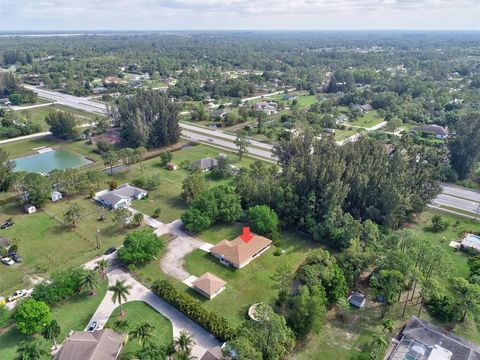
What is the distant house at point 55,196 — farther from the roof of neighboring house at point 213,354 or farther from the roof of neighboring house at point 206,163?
the roof of neighboring house at point 213,354

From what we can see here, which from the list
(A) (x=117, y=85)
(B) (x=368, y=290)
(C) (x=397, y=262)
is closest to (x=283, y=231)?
(B) (x=368, y=290)

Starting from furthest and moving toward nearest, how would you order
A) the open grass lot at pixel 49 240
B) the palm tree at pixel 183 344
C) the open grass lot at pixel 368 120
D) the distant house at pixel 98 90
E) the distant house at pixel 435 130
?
the distant house at pixel 98 90
the open grass lot at pixel 368 120
the distant house at pixel 435 130
the open grass lot at pixel 49 240
the palm tree at pixel 183 344

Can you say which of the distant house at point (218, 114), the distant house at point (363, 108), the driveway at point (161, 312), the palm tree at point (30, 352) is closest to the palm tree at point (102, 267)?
the driveway at point (161, 312)

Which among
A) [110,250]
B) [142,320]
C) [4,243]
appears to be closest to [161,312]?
[142,320]

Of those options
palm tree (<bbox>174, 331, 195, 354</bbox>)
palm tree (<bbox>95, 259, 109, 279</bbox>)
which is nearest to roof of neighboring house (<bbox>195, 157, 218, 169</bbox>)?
palm tree (<bbox>95, 259, 109, 279</bbox>)

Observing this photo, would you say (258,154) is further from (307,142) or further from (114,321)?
(114,321)

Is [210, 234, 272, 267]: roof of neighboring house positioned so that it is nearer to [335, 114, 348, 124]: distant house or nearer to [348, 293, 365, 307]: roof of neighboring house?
[348, 293, 365, 307]: roof of neighboring house
